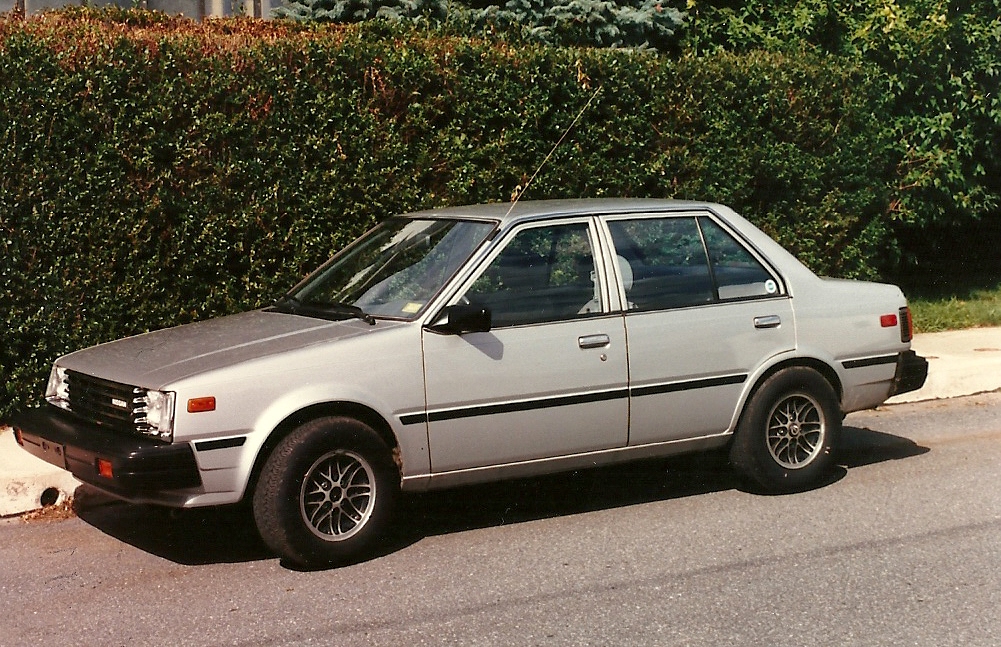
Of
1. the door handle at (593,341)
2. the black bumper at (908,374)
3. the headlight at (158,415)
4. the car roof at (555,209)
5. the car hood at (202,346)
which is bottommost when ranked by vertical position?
the black bumper at (908,374)

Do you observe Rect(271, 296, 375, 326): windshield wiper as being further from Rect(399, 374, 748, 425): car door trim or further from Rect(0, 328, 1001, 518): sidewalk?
Rect(0, 328, 1001, 518): sidewalk

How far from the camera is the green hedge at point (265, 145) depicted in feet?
26.7

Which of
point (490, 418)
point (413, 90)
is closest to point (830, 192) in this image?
point (413, 90)

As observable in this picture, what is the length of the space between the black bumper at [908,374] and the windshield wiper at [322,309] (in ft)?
10.4

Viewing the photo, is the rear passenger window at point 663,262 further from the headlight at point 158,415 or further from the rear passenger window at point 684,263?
the headlight at point 158,415

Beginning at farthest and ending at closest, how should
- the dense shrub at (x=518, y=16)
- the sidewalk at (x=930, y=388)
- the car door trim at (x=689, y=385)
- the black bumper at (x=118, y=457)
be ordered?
the dense shrub at (x=518, y=16) < the sidewalk at (x=930, y=388) < the car door trim at (x=689, y=385) < the black bumper at (x=118, y=457)

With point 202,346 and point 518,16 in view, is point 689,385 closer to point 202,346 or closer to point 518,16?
point 202,346

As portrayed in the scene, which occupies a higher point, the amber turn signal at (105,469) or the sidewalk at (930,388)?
the amber turn signal at (105,469)

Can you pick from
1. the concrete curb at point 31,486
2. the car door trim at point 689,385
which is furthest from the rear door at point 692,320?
the concrete curb at point 31,486

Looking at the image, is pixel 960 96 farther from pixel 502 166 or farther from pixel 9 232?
pixel 9 232

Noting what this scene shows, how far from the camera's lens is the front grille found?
554cm

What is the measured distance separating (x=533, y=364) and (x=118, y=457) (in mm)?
1978

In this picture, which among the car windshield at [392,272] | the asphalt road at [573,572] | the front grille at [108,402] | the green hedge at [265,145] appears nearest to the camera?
the asphalt road at [573,572]

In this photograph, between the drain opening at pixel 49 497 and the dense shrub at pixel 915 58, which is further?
the dense shrub at pixel 915 58
